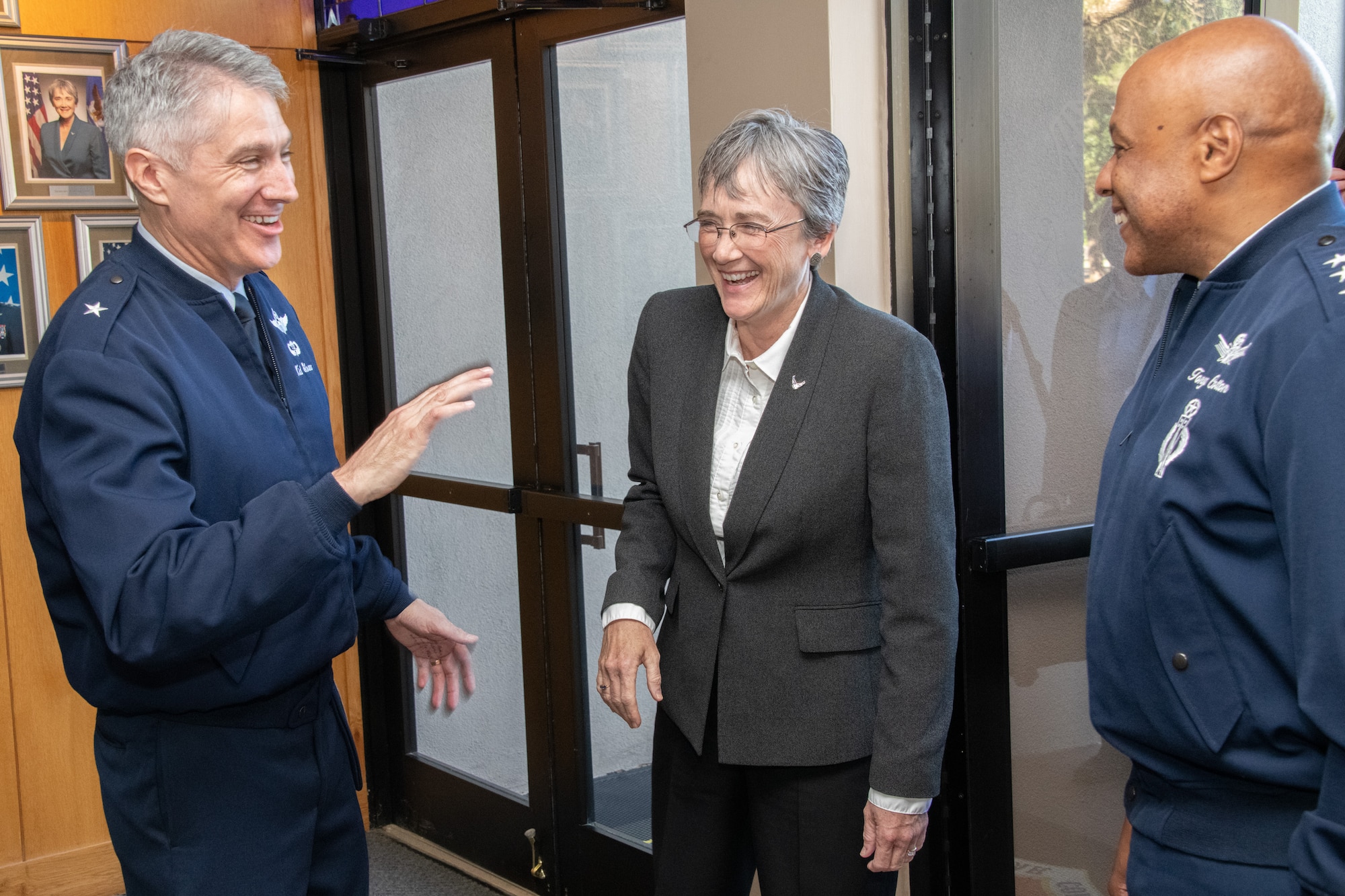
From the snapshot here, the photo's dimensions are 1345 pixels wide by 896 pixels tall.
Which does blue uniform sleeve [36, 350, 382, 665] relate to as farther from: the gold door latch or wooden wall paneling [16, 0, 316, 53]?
wooden wall paneling [16, 0, 316, 53]

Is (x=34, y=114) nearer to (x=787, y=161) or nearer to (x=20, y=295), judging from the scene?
(x=20, y=295)

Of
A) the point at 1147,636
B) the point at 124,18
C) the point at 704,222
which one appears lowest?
the point at 1147,636

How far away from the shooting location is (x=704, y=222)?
5.63ft

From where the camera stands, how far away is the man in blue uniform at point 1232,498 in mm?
1076

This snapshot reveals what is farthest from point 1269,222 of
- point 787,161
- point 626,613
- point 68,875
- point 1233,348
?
point 68,875

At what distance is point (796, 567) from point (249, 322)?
0.87 meters

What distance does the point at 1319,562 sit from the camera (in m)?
1.06

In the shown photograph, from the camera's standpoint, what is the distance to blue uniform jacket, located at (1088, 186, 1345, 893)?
1.06 metres

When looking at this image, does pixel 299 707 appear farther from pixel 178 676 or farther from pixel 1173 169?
pixel 1173 169

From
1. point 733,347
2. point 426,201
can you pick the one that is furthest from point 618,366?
point 733,347

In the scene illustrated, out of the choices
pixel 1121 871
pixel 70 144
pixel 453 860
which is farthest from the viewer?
pixel 453 860

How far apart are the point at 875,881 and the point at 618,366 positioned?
1.50 meters

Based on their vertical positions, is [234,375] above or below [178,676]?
above

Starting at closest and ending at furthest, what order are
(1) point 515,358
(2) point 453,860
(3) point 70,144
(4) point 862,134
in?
(4) point 862,134
(1) point 515,358
(3) point 70,144
(2) point 453,860
